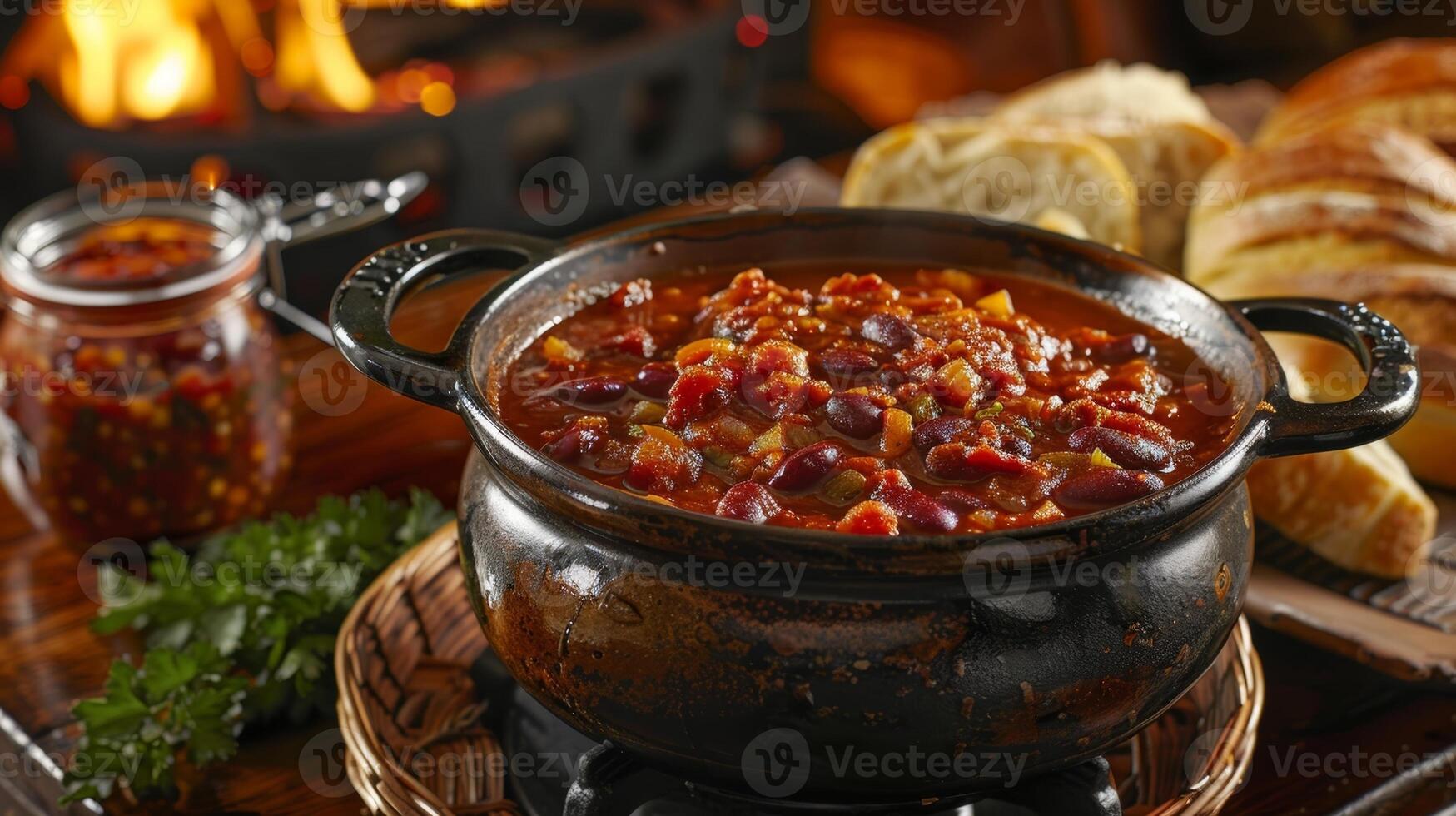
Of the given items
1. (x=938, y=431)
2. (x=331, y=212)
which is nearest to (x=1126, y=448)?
(x=938, y=431)

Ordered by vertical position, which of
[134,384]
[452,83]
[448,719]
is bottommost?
[452,83]

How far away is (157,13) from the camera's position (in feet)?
17.1

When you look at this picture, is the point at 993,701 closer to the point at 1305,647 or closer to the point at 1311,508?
the point at 1305,647

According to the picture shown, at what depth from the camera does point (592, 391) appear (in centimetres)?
191

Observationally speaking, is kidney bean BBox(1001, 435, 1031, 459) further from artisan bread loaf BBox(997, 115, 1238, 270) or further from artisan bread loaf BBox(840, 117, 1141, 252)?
artisan bread loaf BBox(997, 115, 1238, 270)

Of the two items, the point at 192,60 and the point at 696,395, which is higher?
the point at 696,395

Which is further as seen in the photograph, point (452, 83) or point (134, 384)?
point (452, 83)

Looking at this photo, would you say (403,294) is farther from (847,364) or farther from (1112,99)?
(1112,99)

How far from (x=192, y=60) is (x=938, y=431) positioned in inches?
170

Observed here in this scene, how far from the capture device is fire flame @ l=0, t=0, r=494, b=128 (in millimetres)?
4992

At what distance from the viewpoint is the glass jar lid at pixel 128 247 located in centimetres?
254

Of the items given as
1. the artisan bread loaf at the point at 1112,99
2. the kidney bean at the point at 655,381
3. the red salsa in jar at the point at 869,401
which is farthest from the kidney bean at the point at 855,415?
the artisan bread loaf at the point at 1112,99

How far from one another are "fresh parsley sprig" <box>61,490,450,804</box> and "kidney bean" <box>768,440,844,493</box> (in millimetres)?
923

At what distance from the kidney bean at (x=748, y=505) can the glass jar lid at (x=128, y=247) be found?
1373mm
